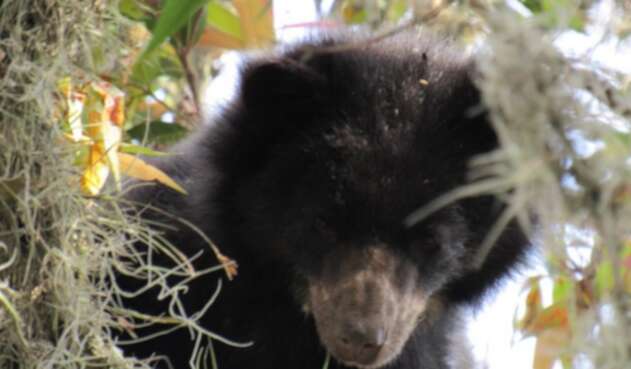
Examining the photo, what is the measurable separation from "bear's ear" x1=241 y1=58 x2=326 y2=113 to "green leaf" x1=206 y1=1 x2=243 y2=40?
37 centimetres

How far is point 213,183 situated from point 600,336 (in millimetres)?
2158

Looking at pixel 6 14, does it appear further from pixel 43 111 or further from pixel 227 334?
pixel 227 334

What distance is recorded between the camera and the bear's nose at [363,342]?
3.54m

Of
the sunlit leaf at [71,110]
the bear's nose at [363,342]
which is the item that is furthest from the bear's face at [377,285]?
the sunlit leaf at [71,110]

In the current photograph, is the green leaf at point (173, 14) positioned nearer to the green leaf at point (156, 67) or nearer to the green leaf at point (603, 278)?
the green leaf at point (156, 67)

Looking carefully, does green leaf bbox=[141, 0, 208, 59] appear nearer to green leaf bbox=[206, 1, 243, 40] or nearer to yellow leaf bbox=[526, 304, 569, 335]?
green leaf bbox=[206, 1, 243, 40]

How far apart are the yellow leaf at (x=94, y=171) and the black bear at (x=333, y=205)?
0.49m

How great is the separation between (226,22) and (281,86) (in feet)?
1.71

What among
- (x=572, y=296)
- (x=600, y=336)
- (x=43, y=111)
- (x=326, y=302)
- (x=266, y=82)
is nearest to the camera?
(x=600, y=336)

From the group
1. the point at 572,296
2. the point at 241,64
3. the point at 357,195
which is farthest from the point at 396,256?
the point at 572,296

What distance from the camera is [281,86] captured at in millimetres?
4016

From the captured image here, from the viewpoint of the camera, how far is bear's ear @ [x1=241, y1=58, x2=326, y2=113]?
396 cm

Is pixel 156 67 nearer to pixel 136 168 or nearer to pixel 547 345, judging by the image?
pixel 136 168

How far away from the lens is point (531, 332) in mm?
3963
